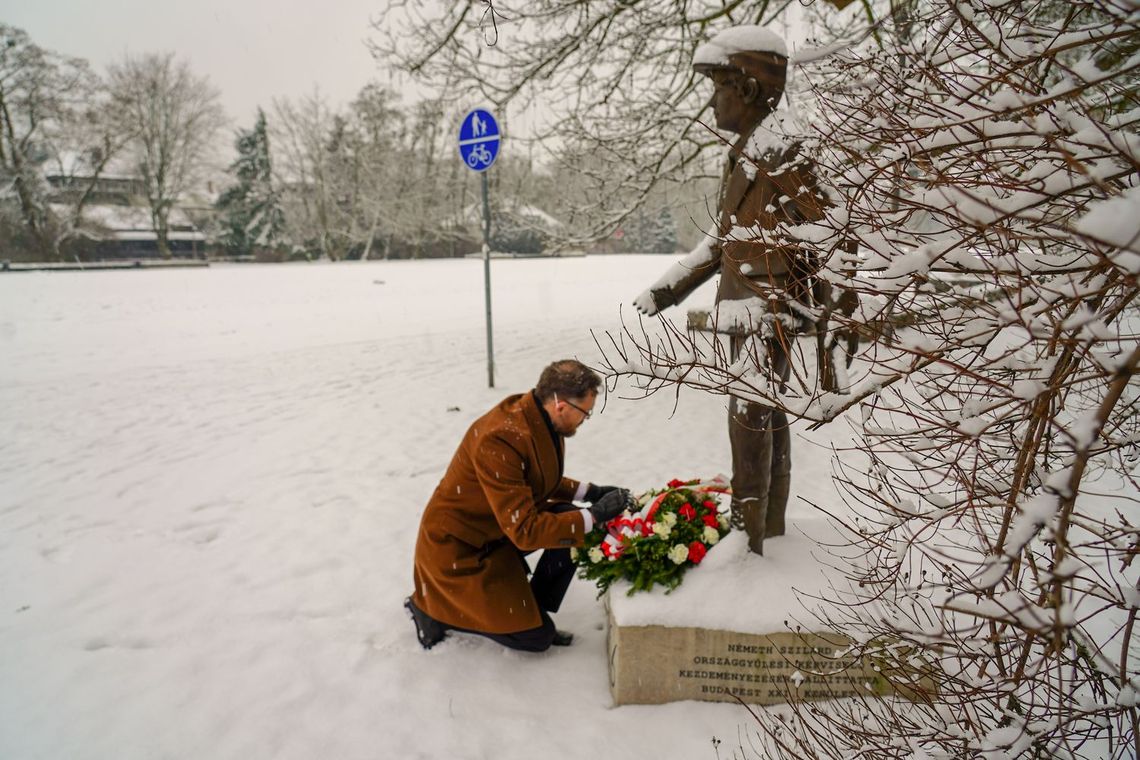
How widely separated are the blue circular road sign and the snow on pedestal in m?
4.65

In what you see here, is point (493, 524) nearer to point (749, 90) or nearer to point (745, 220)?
point (745, 220)

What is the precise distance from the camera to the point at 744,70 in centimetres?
246

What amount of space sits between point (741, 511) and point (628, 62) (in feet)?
15.9

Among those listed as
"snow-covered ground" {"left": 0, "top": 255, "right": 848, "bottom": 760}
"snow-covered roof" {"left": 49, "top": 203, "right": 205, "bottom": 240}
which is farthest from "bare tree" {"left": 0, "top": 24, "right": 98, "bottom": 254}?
"snow-covered ground" {"left": 0, "top": 255, "right": 848, "bottom": 760}

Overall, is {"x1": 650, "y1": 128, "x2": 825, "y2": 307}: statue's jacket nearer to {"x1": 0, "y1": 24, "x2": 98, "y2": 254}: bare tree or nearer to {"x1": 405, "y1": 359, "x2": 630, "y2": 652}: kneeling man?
{"x1": 405, "y1": 359, "x2": 630, "y2": 652}: kneeling man

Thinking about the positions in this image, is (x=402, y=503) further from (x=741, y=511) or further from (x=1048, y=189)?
(x=1048, y=189)

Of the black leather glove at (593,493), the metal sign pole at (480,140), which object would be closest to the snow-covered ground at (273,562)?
the black leather glove at (593,493)

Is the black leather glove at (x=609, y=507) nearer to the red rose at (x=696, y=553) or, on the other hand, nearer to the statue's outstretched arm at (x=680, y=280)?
the red rose at (x=696, y=553)

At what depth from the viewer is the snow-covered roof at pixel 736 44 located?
242cm

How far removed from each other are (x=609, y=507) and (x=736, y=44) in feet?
6.53

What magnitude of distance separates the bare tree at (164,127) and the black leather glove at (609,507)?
3665 cm

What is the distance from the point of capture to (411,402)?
6605 mm

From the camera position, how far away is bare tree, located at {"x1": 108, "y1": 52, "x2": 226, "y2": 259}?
29.5 m

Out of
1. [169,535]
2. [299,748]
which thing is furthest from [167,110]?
[299,748]
